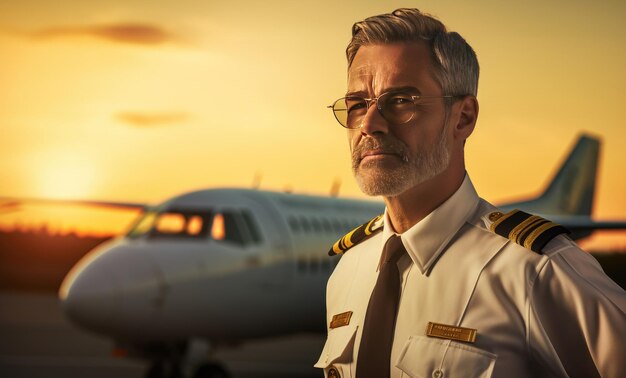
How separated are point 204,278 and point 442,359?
28.4 feet

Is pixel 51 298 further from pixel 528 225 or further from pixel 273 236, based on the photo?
pixel 528 225

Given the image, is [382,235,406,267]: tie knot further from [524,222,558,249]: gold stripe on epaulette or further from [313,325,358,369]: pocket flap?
[524,222,558,249]: gold stripe on epaulette

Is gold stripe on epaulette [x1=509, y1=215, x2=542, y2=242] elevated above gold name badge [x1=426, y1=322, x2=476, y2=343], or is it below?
above

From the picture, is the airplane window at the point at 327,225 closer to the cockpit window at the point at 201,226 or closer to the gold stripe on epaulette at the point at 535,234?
the cockpit window at the point at 201,226

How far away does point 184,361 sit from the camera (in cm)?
1088

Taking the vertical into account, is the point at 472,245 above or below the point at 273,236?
Result: above

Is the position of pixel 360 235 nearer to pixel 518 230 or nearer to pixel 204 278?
pixel 518 230

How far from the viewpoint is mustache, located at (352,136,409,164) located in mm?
1962

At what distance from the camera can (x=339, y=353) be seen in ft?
6.89

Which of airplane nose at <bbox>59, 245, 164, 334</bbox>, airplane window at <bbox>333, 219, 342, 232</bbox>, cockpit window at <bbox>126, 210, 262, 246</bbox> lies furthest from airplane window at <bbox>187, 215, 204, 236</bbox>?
airplane window at <bbox>333, 219, 342, 232</bbox>

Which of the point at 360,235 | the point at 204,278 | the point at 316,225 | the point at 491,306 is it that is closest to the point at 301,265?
the point at 316,225

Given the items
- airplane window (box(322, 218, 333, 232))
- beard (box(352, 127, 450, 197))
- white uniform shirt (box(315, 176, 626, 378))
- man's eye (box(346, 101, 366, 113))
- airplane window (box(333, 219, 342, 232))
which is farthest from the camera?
airplane window (box(333, 219, 342, 232))

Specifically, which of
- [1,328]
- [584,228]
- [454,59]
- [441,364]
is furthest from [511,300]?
[1,328]

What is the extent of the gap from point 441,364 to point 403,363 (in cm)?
9
